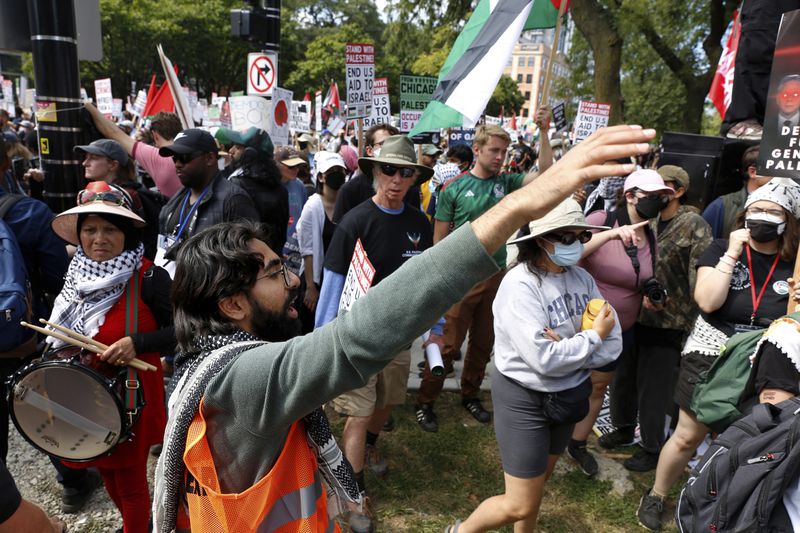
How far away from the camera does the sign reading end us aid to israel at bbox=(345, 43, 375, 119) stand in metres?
6.81

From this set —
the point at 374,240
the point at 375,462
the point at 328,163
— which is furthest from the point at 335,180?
the point at 375,462

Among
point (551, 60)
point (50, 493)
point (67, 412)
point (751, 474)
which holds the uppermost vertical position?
point (551, 60)

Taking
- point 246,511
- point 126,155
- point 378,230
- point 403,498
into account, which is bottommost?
point 403,498

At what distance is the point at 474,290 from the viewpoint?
15.0 feet

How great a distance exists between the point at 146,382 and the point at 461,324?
2.76 metres

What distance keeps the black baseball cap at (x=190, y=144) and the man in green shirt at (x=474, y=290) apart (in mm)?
2055

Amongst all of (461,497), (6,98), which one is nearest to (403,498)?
(461,497)

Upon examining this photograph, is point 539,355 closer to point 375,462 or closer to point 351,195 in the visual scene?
point 375,462

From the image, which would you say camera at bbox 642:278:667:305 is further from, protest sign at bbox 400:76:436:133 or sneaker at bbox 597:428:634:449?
protest sign at bbox 400:76:436:133

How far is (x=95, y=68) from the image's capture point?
34.5 meters

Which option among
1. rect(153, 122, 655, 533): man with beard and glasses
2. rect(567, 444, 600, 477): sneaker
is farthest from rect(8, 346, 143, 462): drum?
rect(567, 444, 600, 477): sneaker

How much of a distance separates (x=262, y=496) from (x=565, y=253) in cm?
186

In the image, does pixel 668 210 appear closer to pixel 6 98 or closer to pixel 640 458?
pixel 640 458

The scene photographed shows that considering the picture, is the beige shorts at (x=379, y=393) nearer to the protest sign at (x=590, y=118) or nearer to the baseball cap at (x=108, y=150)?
the baseball cap at (x=108, y=150)
